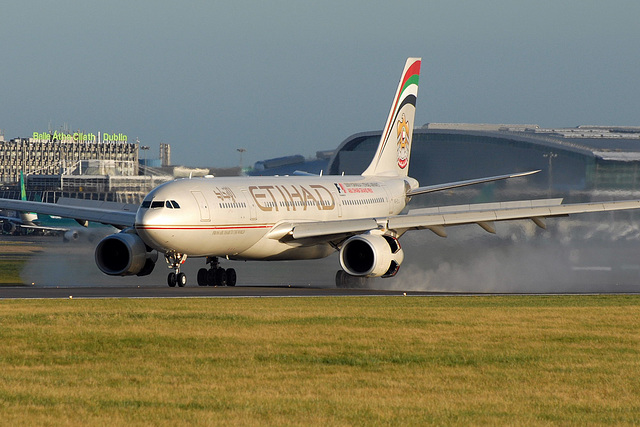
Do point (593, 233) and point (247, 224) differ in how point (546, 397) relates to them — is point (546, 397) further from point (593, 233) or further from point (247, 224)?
point (593, 233)

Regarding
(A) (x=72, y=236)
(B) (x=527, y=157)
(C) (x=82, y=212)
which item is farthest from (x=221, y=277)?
(B) (x=527, y=157)

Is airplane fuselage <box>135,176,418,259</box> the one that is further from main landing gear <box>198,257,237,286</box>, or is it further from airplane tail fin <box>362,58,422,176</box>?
airplane tail fin <box>362,58,422,176</box>

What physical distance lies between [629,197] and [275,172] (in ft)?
224

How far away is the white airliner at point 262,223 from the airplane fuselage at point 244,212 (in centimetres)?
3

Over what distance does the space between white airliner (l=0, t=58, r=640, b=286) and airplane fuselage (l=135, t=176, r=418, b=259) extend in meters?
0.03

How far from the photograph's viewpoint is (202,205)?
3459 centimetres

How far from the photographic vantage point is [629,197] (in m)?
53.7

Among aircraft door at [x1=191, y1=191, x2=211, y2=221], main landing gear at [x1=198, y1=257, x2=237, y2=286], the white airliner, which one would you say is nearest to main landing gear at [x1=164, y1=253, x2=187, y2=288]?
the white airliner

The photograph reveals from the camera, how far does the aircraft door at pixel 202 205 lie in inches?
1353

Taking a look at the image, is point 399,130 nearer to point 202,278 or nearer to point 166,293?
point 202,278

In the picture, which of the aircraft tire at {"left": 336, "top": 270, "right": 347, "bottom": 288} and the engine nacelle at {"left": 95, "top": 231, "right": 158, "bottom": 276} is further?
the aircraft tire at {"left": 336, "top": 270, "right": 347, "bottom": 288}

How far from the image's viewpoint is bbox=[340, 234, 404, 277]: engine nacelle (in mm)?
35844

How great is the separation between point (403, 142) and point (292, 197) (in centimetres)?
1217

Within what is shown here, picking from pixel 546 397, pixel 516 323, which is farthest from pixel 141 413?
pixel 516 323
